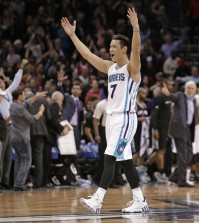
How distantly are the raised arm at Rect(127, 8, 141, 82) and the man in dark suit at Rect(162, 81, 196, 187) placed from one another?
223 inches

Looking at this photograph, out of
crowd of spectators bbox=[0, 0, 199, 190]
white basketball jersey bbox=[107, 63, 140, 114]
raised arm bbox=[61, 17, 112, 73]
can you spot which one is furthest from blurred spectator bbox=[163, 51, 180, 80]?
white basketball jersey bbox=[107, 63, 140, 114]

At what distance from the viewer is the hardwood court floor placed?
32.4 ft

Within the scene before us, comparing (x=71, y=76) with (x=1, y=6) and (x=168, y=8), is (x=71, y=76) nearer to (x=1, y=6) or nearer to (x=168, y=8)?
(x=1, y=6)

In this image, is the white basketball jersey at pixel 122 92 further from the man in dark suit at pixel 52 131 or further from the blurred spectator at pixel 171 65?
the blurred spectator at pixel 171 65

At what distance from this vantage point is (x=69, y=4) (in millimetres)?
24938

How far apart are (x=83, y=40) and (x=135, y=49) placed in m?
13.4

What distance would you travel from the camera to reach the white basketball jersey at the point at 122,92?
1047cm

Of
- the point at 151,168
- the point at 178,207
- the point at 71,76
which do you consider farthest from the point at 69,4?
the point at 178,207

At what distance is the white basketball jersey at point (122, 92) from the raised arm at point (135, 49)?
8 cm

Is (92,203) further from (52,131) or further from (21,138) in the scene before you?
(52,131)

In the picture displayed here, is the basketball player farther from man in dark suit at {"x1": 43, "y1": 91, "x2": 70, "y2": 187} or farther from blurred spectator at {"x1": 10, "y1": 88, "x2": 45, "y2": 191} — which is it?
man in dark suit at {"x1": 43, "y1": 91, "x2": 70, "y2": 187}

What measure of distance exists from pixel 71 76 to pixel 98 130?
204 inches

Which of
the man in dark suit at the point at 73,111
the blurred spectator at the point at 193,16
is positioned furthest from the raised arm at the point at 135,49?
the blurred spectator at the point at 193,16

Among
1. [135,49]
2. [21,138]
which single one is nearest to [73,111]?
[21,138]
